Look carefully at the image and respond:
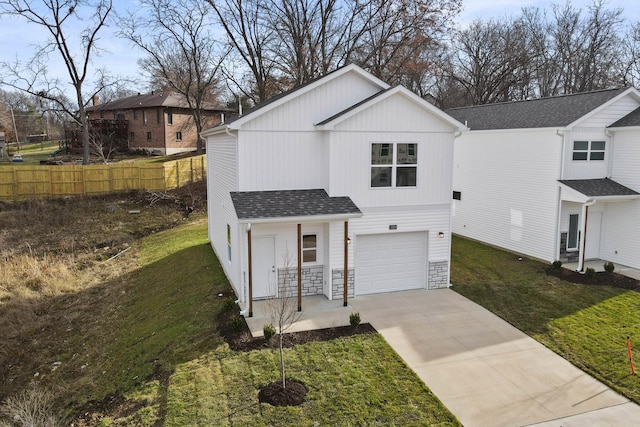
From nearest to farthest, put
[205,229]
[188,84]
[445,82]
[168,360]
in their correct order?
[168,360]
[205,229]
[188,84]
[445,82]

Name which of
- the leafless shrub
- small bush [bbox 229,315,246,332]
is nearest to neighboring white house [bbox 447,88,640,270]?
small bush [bbox 229,315,246,332]

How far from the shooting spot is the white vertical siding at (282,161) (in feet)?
43.4

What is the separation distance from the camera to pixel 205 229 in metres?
24.8

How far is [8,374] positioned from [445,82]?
155 feet

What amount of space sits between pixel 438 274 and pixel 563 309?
378 centimetres

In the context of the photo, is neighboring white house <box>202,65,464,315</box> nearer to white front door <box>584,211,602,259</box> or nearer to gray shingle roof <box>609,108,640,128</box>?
white front door <box>584,211,602,259</box>

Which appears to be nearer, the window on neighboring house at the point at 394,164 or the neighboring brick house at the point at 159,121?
the window on neighboring house at the point at 394,164

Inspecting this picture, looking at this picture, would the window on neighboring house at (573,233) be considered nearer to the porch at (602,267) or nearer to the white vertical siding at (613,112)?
the porch at (602,267)

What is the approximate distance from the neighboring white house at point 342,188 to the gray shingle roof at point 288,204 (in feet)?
0.10

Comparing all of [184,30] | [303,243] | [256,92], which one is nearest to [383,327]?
[303,243]

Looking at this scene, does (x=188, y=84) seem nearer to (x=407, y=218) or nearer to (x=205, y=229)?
(x=205, y=229)

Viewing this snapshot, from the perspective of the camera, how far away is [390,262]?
1467cm

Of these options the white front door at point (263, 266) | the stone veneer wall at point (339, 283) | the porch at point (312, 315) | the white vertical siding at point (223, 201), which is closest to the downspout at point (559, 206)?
the stone veneer wall at point (339, 283)

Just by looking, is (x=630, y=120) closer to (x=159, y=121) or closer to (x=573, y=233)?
(x=573, y=233)
